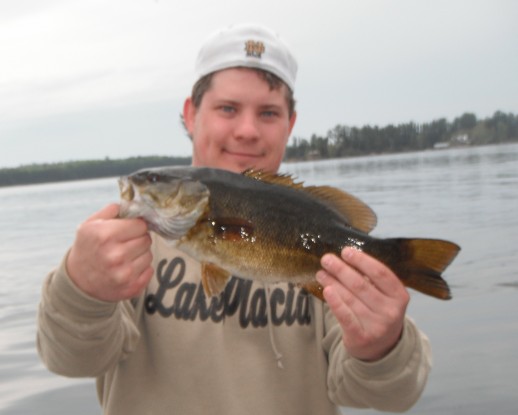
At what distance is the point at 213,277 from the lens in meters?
2.65

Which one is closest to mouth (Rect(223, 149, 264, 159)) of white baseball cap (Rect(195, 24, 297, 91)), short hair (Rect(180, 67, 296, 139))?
short hair (Rect(180, 67, 296, 139))

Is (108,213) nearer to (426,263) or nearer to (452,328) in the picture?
(426,263)

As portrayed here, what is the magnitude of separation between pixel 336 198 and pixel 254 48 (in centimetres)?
136

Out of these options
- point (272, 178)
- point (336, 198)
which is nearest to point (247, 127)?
point (272, 178)

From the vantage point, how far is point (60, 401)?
624 centimetres

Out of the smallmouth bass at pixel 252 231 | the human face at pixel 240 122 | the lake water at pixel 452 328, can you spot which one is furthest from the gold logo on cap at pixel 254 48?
the smallmouth bass at pixel 252 231

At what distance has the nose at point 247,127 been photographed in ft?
11.6

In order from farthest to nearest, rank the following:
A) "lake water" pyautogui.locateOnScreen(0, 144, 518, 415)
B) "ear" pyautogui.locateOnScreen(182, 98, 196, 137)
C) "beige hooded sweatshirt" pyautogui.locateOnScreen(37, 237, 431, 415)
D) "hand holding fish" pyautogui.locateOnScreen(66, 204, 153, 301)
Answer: "lake water" pyautogui.locateOnScreen(0, 144, 518, 415) → "ear" pyautogui.locateOnScreen(182, 98, 196, 137) → "beige hooded sweatshirt" pyautogui.locateOnScreen(37, 237, 431, 415) → "hand holding fish" pyautogui.locateOnScreen(66, 204, 153, 301)

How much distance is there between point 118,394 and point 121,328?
1.66 feet

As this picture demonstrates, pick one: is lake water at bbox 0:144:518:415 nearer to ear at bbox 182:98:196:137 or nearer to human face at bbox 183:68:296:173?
human face at bbox 183:68:296:173

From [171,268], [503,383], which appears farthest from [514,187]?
[171,268]

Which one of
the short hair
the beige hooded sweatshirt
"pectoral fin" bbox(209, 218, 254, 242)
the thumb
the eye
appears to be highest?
the short hair

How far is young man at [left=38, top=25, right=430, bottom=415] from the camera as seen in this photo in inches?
101

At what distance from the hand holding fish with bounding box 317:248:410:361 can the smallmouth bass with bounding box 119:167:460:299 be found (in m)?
0.07
